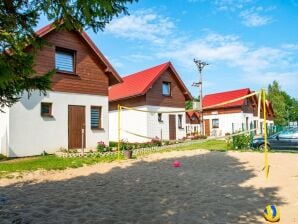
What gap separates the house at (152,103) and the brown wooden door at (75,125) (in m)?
7.69

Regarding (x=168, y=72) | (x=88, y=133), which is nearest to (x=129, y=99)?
(x=168, y=72)

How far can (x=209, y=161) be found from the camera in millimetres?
13430

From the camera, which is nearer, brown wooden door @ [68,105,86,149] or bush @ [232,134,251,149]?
brown wooden door @ [68,105,86,149]

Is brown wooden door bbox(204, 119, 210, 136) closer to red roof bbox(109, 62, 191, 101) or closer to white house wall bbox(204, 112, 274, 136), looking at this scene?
white house wall bbox(204, 112, 274, 136)

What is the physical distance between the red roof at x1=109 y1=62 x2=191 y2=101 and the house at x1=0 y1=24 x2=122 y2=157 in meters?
5.67

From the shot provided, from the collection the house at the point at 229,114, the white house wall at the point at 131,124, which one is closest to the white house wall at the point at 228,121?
the house at the point at 229,114

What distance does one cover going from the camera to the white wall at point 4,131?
15.7 metres

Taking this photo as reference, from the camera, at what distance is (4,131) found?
52.0ft

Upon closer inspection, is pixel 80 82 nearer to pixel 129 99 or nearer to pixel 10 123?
pixel 10 123

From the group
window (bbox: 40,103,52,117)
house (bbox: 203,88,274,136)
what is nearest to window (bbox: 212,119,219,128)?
house (bbox: 203,88,274,136)

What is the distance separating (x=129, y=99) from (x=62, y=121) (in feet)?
35.2

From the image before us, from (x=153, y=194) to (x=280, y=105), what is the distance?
7230 cm

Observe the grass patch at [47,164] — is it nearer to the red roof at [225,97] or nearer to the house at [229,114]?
the house at [229,114]

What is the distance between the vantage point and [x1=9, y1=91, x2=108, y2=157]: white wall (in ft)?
52.1
